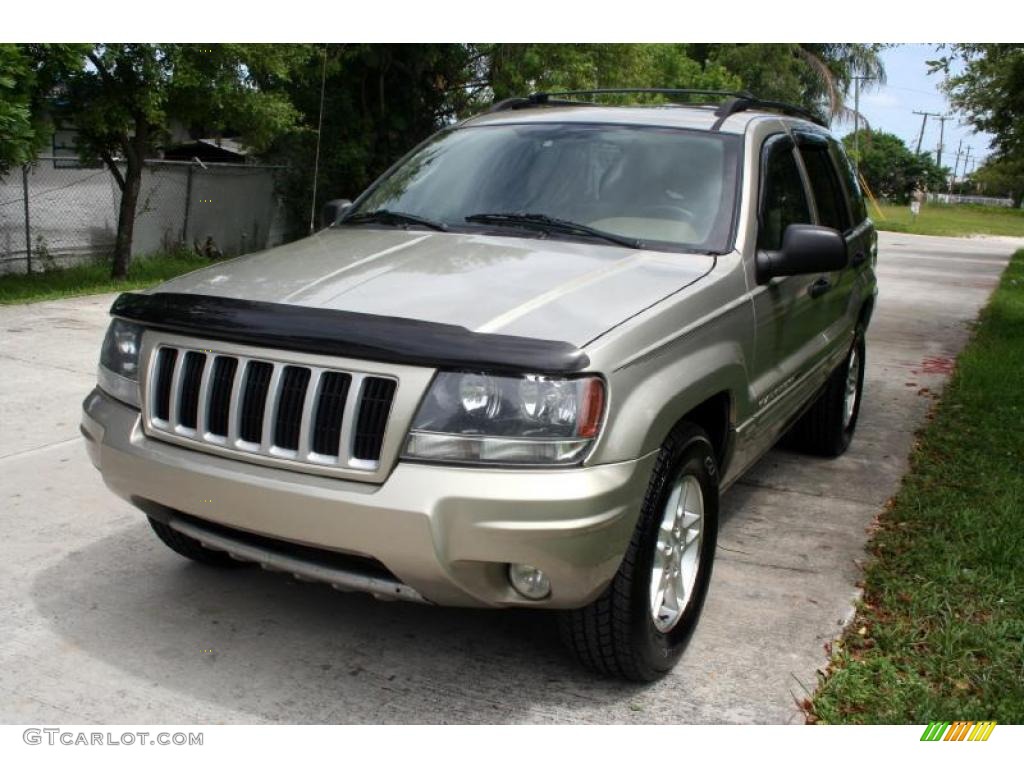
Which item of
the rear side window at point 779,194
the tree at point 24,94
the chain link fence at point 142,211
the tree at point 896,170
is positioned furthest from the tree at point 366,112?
the tree at point 896,170

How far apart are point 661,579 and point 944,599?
1361mm

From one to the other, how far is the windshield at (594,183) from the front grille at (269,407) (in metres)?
1.33

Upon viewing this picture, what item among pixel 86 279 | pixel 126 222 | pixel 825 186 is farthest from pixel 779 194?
pixel 126 222

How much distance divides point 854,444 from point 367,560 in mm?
4346

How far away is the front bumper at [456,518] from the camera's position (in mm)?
2816

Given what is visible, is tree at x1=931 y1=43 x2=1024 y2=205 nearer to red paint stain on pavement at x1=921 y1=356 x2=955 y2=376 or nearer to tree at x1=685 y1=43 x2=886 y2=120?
red paint stain on pavement at x1=921 y1=356 x2=955 y2=376

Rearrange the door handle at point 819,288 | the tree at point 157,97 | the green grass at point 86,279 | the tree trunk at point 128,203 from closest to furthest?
the door handle at point 819,288
the green grass at point 86,279
the tree at point 157,97
the tree trunk at point 128,203

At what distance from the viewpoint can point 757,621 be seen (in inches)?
155

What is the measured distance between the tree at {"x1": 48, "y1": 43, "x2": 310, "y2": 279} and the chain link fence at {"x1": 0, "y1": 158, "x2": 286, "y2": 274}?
2.49ft

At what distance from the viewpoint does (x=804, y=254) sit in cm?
401

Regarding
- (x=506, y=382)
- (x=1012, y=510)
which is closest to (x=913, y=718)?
(x=506, y=382)

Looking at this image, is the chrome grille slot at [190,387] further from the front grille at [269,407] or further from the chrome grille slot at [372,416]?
the chrome grille slot at [372,416]
